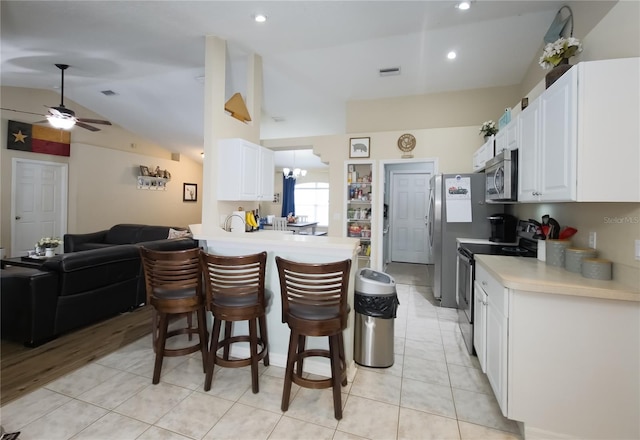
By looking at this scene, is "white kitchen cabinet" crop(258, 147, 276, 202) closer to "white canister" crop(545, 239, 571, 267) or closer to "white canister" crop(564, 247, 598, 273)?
"white canister" crop(545, 239, 571, 267)

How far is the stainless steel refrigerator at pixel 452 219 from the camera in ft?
12.4

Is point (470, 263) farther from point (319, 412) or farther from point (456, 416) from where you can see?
point (319, 412)

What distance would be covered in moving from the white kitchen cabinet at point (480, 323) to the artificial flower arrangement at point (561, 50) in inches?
67.6

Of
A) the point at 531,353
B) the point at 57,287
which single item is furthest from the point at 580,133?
the point at 57,287

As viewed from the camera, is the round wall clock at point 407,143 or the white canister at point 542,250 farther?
the round wall clock at point 407,143

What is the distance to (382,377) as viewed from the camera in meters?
2.31

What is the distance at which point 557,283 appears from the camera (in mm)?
1600

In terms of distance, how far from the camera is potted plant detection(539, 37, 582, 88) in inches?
79.9

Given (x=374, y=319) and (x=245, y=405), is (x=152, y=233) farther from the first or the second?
(x=374, y=319)

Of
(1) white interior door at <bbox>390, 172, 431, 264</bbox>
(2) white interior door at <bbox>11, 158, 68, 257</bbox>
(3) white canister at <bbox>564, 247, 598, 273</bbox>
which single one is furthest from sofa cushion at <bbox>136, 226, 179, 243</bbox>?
(3) white canister at <bbox>564, 247, 598, 273</bbox>

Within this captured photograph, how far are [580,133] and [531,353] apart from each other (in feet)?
4.03

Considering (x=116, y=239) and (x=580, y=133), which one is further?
(x=116, y=239)

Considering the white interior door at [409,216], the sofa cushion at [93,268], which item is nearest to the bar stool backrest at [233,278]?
the sofa cushion at [93,268]

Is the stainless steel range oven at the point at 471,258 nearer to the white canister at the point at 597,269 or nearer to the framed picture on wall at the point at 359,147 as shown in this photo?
the white canister at the point at 597,269
